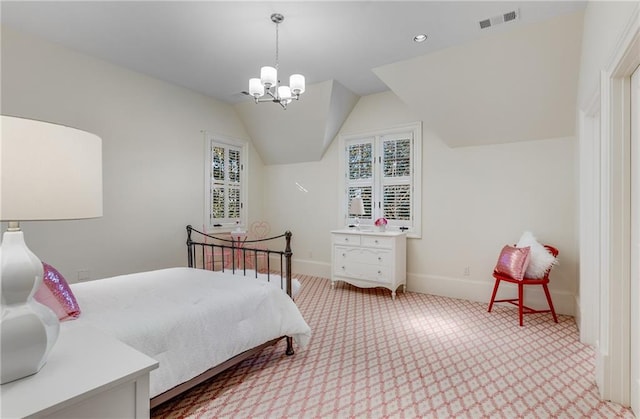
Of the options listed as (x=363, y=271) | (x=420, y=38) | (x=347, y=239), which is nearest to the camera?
(x=420, y=38)

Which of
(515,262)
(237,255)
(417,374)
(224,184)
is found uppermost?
(224,184)

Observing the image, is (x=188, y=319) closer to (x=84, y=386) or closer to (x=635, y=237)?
(x=84, y=386)

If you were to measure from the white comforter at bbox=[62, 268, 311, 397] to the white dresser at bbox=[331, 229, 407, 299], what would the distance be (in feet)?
6.36

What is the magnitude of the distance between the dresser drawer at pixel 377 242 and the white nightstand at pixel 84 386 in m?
3.39

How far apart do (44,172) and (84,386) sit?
57 cm

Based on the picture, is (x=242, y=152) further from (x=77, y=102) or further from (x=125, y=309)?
(x=125, y=309)

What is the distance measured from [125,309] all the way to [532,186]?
410cm

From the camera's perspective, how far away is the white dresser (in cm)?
409

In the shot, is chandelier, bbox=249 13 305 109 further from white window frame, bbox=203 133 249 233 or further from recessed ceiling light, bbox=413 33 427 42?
white window frame, bbox=203 133 249 233

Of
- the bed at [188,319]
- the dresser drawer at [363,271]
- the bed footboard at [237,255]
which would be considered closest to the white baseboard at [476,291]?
the dresser drawer at [363,271]

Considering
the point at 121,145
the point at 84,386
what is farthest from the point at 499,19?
the point at 121,145

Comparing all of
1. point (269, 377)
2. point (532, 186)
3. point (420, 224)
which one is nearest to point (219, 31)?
point (269, 377)

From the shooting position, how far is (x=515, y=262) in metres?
3.21

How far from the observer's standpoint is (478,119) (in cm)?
376
